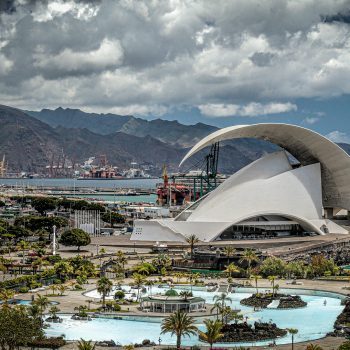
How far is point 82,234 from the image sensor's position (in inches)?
3036

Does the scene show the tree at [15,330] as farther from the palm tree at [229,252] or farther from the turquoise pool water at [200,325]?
the palm tree at [229,252]

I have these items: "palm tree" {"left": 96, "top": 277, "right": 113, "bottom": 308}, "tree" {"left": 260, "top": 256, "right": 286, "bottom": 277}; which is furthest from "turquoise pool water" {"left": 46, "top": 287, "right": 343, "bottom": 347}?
"tree" {"left": 260, "top": 256, "right": 286, "bottom": 277}

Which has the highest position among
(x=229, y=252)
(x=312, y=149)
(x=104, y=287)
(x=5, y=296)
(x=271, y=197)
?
(x=312, y=149)

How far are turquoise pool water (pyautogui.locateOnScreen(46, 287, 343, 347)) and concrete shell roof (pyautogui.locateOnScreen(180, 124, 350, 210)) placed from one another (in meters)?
34.3

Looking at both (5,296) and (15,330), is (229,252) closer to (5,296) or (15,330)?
(5,296)

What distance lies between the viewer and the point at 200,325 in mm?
41312

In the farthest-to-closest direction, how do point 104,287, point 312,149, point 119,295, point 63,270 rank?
1. point 312,149
2. point 63,270
3. point 119,295
4. point 104,287

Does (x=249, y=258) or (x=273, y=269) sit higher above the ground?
(x=249, y=258)

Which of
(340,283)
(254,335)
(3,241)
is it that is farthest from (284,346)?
(3,241)

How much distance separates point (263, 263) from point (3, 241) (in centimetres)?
3661

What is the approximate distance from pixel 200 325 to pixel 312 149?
153 feet

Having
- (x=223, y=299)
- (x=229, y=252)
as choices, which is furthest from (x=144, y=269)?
(x=223, y=299)

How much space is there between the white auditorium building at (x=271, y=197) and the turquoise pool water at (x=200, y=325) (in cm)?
2967

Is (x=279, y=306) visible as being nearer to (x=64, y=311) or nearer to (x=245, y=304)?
(x=245, y=304)
